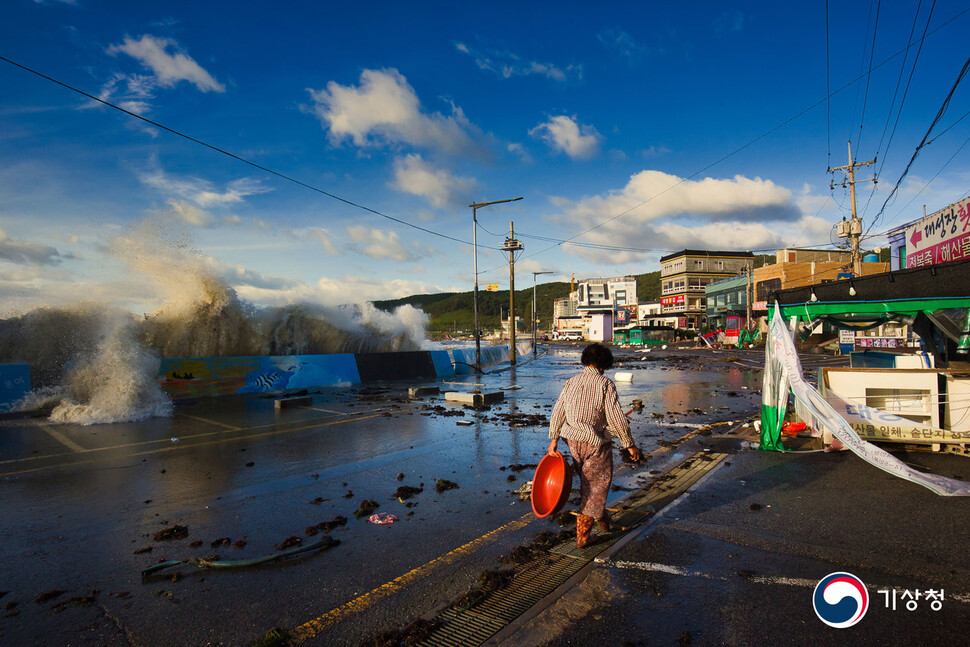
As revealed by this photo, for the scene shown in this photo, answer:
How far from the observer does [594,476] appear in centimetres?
433

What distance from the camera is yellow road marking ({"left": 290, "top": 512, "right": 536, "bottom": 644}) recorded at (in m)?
3.12

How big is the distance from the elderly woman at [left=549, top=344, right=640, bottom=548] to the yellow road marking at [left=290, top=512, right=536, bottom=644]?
805 millimetres

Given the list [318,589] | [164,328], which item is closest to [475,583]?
[318,589]

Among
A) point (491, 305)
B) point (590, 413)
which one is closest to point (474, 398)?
point (590, 413)

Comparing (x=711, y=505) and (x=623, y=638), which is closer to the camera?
(x=623, y=638)

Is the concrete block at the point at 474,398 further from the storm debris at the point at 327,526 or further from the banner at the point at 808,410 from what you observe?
the storm debris at the point at 327,526

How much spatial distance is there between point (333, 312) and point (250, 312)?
163 inches

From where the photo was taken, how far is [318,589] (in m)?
3.64

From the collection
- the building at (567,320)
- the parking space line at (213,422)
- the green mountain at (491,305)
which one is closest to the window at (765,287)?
the building at (567,320)

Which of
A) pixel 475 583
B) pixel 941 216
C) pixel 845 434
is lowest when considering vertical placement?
pixel 475 583

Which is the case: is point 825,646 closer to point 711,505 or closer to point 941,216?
point 711,505

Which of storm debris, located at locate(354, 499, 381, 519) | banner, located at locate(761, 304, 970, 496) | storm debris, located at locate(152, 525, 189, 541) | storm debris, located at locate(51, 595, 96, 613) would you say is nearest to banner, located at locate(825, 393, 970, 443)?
banner, located at locate(761, 304, 970, 496)

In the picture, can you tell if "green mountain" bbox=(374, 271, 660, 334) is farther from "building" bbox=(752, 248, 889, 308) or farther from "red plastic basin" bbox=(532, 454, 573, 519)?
"red plastic basin" bbox=(532, 454, 573, 519)

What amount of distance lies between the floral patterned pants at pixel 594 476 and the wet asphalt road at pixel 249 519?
66 centimetres
